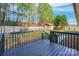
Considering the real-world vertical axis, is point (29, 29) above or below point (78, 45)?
above

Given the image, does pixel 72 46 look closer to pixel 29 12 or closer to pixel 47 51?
pixel 47 51

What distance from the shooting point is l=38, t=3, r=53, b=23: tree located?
201cm

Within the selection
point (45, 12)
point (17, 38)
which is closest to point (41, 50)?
point (17, 38)

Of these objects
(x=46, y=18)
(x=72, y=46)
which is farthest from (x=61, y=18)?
(x=72, y=46)

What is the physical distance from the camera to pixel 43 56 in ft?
6.61

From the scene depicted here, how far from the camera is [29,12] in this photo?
2.03m

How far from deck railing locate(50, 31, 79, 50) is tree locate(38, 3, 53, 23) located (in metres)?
0.13

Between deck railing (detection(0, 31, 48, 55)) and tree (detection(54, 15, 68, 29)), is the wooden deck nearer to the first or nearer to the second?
deck railing (detection(0, 31, 48, 55))

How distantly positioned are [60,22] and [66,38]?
0.15 metres

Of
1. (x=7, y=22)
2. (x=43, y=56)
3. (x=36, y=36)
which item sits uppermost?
(x=7, y=22)

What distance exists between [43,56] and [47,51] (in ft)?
0.19

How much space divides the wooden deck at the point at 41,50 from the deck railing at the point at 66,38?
0.12ft

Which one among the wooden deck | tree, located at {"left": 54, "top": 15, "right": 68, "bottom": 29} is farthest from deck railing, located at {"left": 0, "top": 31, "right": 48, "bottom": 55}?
tree, located at {"left": 54, "top": 15, "right": 68, "bottom": 29}

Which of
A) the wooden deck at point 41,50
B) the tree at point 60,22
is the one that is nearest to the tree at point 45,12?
the tree at point 60,22
